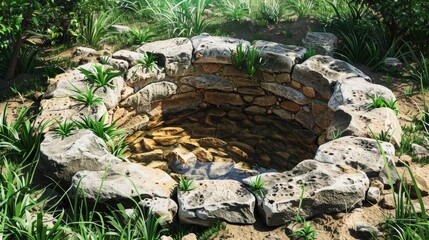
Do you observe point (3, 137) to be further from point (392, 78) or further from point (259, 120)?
point (392, 78)

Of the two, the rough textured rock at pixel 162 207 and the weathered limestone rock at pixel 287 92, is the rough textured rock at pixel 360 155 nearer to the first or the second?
the rough textured rock at pixel 162 207

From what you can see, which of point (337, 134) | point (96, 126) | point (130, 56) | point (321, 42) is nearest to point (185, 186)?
point (96, 126)

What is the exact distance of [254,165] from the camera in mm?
5094

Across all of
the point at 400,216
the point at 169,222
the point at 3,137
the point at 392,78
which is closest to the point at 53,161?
the point at 3,137

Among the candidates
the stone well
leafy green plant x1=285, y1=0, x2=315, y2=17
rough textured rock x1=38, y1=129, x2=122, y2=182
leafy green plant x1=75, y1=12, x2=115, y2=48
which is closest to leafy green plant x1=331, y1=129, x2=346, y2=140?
the stone well

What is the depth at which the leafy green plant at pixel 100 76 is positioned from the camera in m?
5.00

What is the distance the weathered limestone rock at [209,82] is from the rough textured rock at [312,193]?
2.31 meters

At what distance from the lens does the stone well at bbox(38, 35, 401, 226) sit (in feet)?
12.0

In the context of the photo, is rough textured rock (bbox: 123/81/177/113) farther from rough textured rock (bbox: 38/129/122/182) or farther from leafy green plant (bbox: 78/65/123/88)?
rough textured rock (bbox: 38/129/122/182)

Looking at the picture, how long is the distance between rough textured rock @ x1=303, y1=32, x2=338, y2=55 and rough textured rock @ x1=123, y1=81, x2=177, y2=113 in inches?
66.3

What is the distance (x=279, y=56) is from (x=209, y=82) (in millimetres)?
874

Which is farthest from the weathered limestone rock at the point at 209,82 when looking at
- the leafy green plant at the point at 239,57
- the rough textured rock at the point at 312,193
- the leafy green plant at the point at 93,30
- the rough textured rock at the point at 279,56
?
the rough textured rock at the point at 312,193

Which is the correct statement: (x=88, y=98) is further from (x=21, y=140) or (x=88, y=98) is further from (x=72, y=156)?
(x=72, y=156)

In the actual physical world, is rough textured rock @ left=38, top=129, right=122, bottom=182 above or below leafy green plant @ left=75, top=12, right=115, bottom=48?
below
